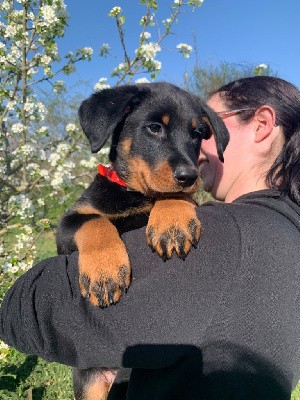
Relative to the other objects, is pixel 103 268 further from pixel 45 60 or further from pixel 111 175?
pixel 45 60

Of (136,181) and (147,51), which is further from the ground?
(147,51)

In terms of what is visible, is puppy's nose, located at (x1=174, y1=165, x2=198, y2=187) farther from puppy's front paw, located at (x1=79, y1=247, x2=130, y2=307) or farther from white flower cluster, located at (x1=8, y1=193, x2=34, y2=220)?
white flower cluster, located at (x1=8, y1=193, x2=34, y2=220)

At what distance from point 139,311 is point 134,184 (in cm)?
92

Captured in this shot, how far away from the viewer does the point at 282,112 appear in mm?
2051

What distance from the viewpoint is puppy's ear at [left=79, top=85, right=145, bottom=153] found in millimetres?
2111

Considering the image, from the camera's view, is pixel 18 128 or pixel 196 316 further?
pixel 18 128

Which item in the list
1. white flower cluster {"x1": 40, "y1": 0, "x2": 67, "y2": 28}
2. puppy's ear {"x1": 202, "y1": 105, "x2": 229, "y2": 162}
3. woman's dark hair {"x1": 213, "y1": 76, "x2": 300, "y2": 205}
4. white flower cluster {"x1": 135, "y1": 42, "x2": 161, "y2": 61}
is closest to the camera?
woman's dark hair {"x1": 213, "y1": 76, "x2": 300, "y2": 205}

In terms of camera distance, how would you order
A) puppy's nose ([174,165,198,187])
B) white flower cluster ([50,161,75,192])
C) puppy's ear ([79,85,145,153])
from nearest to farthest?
puppy's nose ([174,165,198,187]), puppy's ear ([79,85,145,153]), white flower cluster ([50,161,75,192])

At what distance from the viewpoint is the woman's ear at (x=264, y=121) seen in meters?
2.06

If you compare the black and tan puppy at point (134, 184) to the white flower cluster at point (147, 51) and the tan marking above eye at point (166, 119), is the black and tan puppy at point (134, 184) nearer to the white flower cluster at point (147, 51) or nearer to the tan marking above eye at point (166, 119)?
the tan marking above eye at point (166, 119)

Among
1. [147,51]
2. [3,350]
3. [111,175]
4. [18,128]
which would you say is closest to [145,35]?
[147,51]

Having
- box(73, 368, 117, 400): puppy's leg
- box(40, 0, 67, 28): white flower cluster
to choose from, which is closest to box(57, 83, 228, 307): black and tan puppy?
box(73, 368, 117, 400): puppy's leg

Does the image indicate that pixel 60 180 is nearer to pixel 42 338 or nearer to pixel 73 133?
pixel 73 133

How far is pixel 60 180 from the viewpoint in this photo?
3.80 m
